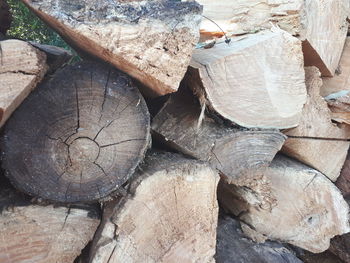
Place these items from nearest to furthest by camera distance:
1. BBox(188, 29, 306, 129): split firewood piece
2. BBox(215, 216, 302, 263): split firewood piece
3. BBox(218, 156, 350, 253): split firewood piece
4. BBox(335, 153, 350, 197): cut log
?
BBox(188, 29, 306, 129): split firewood piece, BBox(215, 216, 302, 263): split firewood piece, BBox(218, 156, 350, 253): split firewood piece, BBox(335, 153, 350, 197): cut log

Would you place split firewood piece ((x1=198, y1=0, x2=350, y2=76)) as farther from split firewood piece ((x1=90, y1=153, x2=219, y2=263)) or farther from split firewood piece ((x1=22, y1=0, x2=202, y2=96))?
split firewood piece ((x1=90, y1=153, x2=219, y2=263))

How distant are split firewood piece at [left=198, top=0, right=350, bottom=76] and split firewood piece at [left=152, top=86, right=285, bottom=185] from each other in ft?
1.94

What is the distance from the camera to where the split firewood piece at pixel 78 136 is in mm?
1386

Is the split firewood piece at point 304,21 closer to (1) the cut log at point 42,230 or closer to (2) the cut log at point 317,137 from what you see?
(2) the cut log at point 317,137

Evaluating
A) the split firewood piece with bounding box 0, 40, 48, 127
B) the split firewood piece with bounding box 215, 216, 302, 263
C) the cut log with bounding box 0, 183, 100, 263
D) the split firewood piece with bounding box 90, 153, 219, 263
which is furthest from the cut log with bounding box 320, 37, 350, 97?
the split firewood piece with bounding box 0, 40, 48, 127

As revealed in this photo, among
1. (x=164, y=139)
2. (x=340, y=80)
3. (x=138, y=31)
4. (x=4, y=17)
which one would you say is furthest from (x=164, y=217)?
(x=340, y=80)

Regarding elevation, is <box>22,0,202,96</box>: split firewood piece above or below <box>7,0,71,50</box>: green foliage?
above

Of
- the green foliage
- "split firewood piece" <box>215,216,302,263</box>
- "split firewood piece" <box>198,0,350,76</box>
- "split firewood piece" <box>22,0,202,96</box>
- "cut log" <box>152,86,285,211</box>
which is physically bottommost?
the green foliage

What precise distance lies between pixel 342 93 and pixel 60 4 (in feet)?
4.84

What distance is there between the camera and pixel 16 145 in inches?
54.2

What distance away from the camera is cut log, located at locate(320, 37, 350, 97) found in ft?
7.63

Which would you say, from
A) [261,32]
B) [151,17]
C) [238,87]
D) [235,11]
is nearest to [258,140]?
[238,87]

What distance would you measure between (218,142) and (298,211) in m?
0.60

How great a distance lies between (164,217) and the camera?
5.11ft
